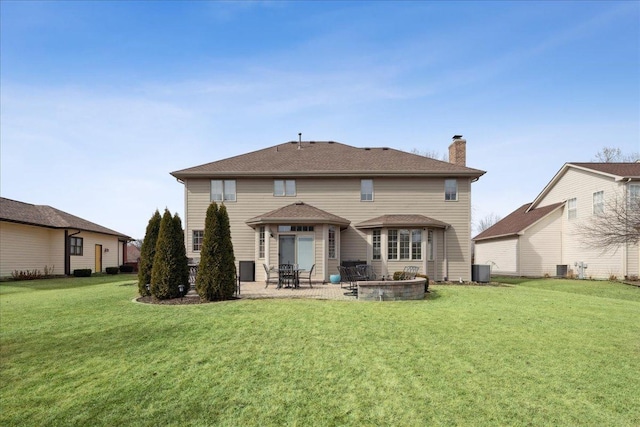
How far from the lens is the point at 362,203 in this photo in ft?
61.8

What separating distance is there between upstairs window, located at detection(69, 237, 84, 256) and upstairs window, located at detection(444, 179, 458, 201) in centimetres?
2467

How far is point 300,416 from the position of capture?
3998mm

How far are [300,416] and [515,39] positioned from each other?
46.6 feet

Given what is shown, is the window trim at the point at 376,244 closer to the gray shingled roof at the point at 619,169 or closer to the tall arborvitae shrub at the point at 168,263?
the tall arborvitae shrub at the point at 168,263

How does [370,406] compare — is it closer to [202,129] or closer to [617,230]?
[202,129]

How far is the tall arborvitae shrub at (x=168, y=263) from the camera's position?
1098 cm

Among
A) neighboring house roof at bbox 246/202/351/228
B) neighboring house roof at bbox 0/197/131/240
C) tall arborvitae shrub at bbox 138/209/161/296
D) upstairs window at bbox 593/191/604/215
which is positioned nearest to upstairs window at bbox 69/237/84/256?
neighboring house roof at bbox 0/197/131/240

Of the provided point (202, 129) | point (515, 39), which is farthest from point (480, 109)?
point (202, 129)

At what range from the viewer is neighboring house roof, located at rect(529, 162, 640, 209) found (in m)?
19.1

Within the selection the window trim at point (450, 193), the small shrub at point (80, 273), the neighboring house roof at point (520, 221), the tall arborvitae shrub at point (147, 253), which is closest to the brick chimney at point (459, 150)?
the window trim at point (450, 193)

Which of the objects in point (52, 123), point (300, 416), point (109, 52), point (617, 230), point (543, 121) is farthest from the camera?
point (617, 230)

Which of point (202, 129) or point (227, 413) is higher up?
point (202, 129)

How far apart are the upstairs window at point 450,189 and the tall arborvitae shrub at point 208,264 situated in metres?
12.8

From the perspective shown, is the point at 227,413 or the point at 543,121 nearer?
the point at 227,413
